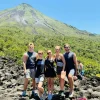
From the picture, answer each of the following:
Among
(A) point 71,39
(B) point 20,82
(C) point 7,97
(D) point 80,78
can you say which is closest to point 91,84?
(D) point 80,78

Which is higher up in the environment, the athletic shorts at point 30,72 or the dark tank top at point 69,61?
the dark tank top at point 69,61

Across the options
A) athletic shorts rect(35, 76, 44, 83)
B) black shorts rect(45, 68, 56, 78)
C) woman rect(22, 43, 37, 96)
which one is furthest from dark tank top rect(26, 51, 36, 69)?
black shorts rect(45, 68, 56, 78)

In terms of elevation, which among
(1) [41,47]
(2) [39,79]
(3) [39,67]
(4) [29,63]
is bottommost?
(2) [39,79]

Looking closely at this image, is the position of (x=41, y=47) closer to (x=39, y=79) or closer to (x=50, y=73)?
(x=50, y=73)

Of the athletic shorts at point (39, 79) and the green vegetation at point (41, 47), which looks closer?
the athletic shorts at point (39, 79)

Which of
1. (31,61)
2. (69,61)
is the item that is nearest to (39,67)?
(31,61)

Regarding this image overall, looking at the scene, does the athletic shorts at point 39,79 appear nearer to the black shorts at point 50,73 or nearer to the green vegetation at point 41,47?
the black shorts at point 50,73

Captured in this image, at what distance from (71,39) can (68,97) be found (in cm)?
13558

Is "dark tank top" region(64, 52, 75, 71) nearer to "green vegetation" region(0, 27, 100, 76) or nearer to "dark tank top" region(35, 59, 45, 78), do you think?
"dark tank top" region(35, 59, 45, 78)

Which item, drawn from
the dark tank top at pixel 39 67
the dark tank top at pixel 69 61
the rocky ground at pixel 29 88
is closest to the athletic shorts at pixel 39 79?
the dark tank top at pixel 39 67

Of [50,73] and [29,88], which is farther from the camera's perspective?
[29,88]

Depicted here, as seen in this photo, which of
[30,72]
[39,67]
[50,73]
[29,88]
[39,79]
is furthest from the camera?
[29,88]

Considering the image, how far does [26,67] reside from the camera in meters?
13.2

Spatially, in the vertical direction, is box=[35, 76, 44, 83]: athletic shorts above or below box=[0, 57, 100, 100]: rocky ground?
above
